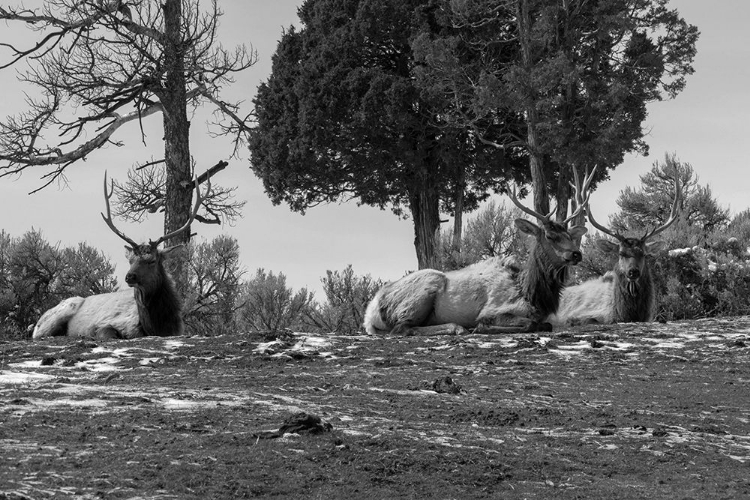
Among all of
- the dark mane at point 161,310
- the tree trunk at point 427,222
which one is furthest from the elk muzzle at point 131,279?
the tree trunk at point 427,222

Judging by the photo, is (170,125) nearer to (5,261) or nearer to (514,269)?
(5,261)

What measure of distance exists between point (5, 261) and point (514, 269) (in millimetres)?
12846

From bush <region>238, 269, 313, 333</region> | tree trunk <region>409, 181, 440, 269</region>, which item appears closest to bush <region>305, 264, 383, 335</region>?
bush <region>238, 269, 313, 333</region>

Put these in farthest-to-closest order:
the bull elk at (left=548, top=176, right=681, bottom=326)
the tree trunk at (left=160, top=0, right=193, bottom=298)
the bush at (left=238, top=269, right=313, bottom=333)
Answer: the bush at (left=238, top=269, right=313, bottom=333) → the tree trunk at (left=160, top=0, right=193, bottom=298) → the bull elk at (left=548, top=176, right=681, bottom=326)

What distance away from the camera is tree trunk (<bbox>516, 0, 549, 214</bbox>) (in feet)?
76.6

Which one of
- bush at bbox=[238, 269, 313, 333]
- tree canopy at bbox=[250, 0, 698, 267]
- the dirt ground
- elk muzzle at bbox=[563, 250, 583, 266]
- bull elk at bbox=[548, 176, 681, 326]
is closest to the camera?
the dirt ground

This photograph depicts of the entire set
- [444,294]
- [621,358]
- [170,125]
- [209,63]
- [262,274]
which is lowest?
[621,358]

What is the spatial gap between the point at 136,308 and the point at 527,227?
17.1 feet

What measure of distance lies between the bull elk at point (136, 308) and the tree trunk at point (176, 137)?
5.28 metres

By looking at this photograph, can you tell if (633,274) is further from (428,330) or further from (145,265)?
(145,265)

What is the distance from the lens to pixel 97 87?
1988 cm

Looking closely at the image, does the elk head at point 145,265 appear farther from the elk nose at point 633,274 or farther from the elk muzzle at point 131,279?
the elk nose at point 633,274

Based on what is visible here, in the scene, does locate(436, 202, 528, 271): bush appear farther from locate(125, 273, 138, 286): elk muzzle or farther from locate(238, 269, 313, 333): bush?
locate(125, 273, 138, 286): elk muzzle

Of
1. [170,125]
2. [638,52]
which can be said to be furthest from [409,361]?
[638,52]
